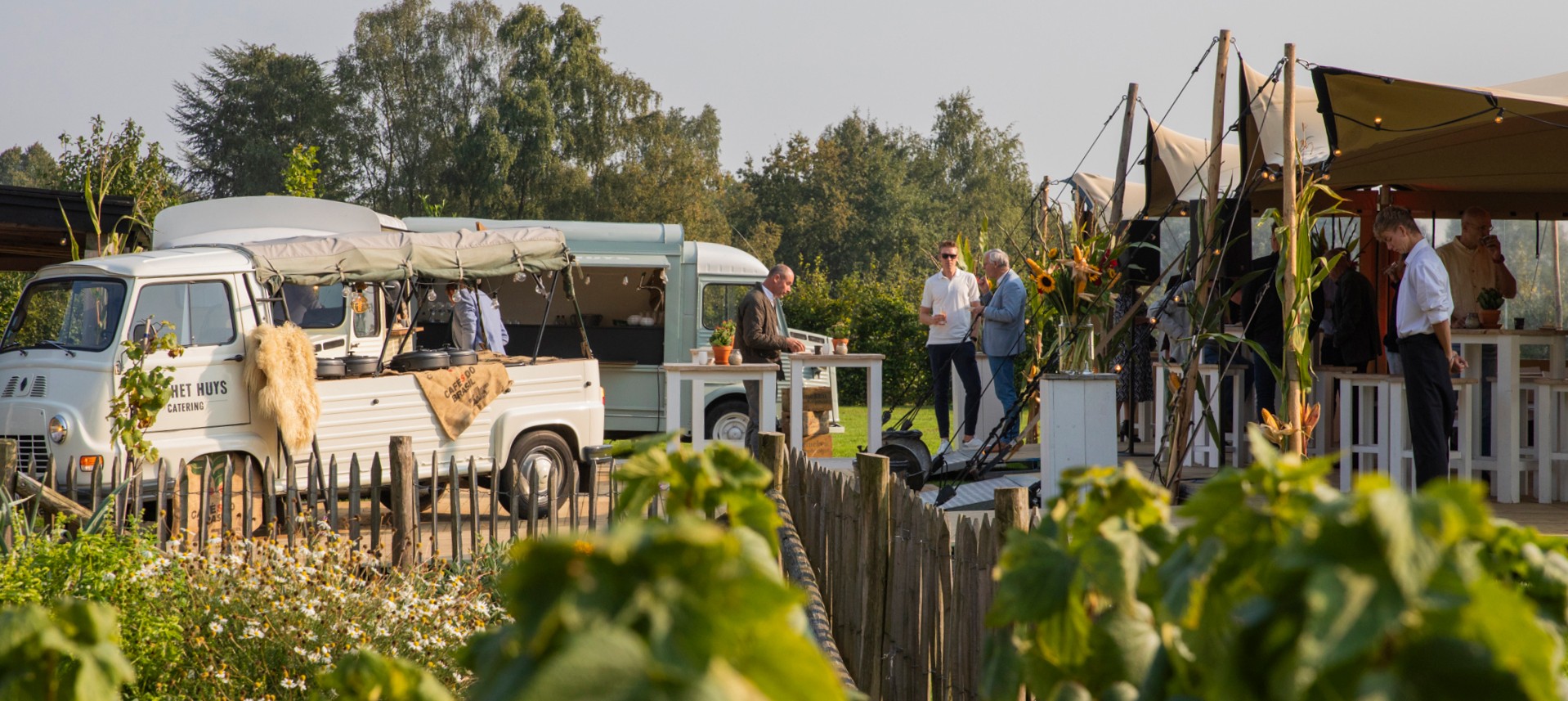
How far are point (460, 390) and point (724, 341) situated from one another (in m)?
2.39

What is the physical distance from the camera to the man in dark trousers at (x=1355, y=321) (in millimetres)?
8453

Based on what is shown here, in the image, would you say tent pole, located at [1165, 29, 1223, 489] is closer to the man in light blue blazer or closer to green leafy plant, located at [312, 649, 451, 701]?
the man in light blue blazer

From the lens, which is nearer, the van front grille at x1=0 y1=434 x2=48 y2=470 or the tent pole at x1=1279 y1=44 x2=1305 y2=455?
the tent pole at x1=1279 y1=44 x2=1305 y2=455

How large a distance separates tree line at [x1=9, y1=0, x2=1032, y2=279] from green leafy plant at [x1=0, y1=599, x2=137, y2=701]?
3343 cm

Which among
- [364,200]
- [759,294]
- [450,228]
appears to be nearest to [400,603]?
[759,294]

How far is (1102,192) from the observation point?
42.5ft

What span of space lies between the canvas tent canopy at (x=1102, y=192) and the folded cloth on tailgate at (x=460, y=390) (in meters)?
5.87

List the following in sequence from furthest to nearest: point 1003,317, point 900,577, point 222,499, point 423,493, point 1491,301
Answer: point 1003,317 < point 423,493 < point 1491,301 < point 222,499 < point 900,577

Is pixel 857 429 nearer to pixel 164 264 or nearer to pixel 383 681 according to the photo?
pixel 164 264

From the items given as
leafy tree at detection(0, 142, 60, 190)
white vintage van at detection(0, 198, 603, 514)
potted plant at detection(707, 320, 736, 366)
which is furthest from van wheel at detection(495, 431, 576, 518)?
leafy tree at detection(0, 142, 60, 190)

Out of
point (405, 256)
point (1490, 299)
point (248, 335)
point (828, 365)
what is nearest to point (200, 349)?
point (248, 335)

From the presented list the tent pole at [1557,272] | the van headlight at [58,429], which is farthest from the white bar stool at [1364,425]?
the van headlight at [58,429]

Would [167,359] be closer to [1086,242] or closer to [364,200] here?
[1086,242]

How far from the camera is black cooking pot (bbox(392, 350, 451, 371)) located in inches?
358
